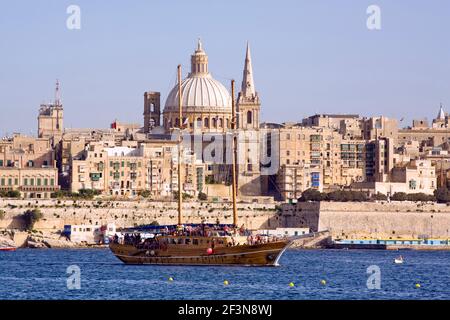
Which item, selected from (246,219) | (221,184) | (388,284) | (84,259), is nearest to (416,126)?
(221,184)

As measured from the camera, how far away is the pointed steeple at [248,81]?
11425 centimetres

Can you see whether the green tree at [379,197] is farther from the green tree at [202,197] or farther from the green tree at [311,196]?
the green tree at [202,197]

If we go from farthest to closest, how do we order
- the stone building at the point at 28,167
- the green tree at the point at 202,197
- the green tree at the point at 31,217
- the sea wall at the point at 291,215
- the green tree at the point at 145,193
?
the green tree at the point at 202,197
the green tree at the point at 145,193
the stone building at the point at 28,167
the sea wall at the point at 291,215
the green tree at the point at 31,217

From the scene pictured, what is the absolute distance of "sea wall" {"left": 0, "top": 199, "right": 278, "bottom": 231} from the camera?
3024 inches

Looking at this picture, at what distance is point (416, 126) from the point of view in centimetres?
12162

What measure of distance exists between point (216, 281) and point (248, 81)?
267 ft

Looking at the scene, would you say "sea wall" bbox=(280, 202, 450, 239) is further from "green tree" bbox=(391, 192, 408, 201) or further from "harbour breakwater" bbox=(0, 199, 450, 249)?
"green tree" bbox=(391, 192, 408, 201)

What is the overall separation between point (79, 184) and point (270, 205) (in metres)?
14.0

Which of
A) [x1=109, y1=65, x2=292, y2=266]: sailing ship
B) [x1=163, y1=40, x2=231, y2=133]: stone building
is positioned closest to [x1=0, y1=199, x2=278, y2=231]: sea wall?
[x1=163, y1=40, x2=231, y2=133]: stone building

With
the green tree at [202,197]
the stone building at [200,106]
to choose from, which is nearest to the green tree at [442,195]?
the green tree at [202,197]

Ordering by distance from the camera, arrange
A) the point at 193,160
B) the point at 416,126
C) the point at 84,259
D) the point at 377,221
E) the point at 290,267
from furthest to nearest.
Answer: the point at 416,126 → the point at 193,160 → the point at 377,221 → the point at 84,259 → the point at 290,267

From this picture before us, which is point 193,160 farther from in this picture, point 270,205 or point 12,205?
point 12,205

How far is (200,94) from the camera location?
106 m

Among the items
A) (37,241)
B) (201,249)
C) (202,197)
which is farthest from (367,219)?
(201,249)
